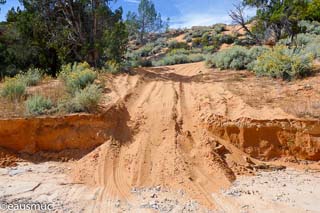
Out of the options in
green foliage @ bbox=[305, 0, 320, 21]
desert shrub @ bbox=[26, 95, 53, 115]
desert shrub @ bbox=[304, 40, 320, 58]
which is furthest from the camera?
green foliage @ bbox=[305, 0, 320, 21]

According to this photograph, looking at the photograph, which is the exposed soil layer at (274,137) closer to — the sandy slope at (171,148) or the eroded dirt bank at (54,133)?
the sandy slope at (171,148)

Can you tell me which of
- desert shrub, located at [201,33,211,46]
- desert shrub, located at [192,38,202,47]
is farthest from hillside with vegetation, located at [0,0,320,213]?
desert shrub, located at [192,38,202,47]

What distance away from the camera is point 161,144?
6031 mm

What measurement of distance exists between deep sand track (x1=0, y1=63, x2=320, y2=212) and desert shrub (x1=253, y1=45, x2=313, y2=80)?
1874 millimetres

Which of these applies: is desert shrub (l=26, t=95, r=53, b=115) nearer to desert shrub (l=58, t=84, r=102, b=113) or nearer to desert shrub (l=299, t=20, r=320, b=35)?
desert shrub (l=58, t=84, r=102, b=113)

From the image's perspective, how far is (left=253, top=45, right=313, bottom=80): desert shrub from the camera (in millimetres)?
8328

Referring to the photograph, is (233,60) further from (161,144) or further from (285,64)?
(161,144)

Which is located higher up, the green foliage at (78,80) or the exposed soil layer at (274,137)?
the green foliage at (78,80)

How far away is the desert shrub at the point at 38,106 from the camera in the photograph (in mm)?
6383

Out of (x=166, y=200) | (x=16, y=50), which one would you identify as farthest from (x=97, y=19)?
(x=166, y=200)

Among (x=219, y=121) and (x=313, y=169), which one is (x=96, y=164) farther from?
(x=313, y=169)

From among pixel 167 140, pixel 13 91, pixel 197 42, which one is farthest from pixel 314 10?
pixel 13 91

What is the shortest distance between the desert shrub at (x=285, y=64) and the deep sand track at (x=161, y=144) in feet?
6.15

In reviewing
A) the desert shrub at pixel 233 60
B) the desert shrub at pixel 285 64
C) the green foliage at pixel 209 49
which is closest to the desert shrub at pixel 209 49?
the green foliage at pixel 209 49
